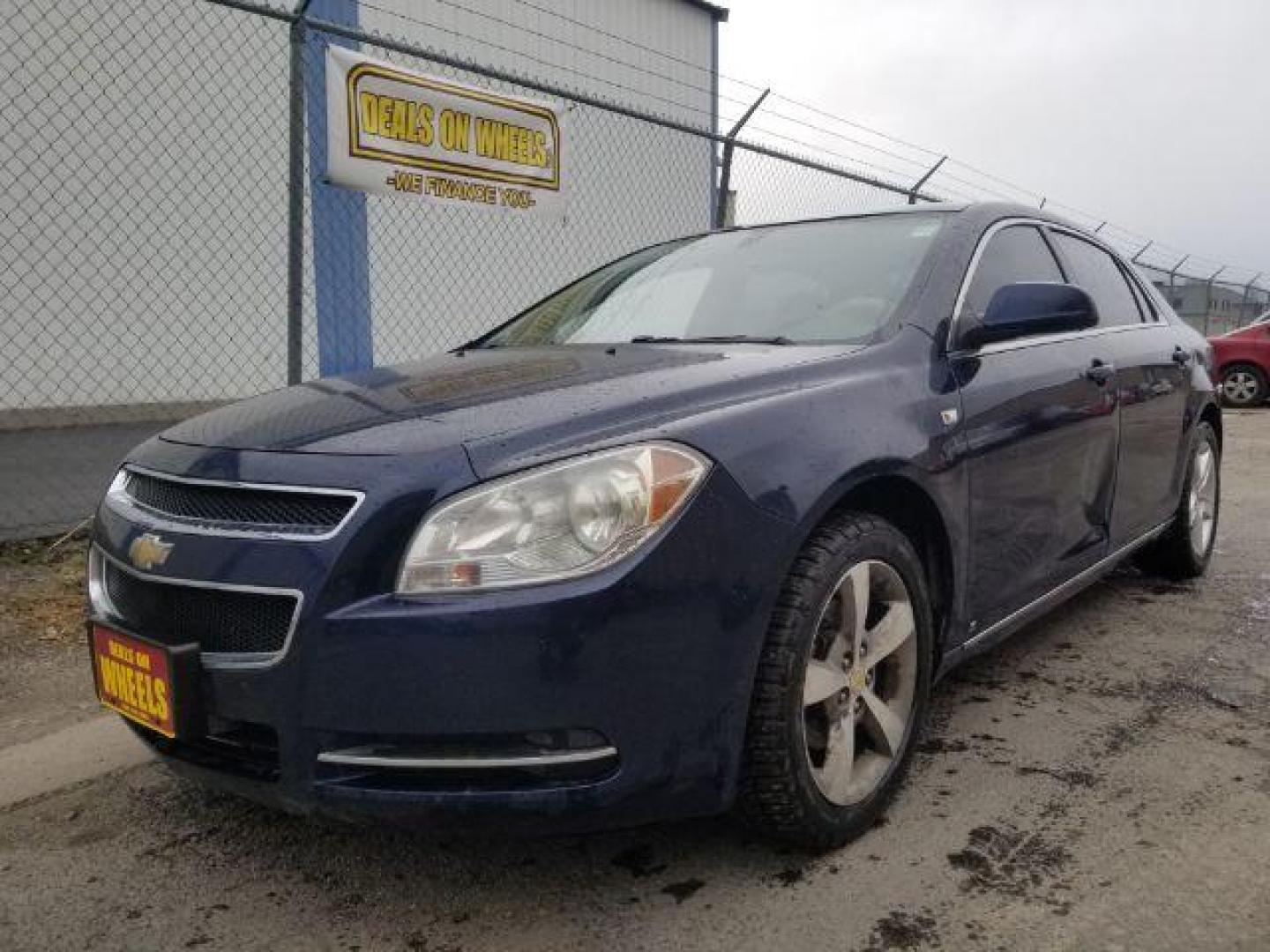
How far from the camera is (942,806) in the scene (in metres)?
2.34

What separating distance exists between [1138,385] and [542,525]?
2.62 metres

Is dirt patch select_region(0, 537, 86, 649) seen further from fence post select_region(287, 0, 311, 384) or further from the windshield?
the windshield

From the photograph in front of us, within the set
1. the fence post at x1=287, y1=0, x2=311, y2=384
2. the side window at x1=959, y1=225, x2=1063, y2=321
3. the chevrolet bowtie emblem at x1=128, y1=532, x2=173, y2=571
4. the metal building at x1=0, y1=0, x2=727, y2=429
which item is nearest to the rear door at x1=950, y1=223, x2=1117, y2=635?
the side window at x1=959, y1=225, x2=1063, y2=321

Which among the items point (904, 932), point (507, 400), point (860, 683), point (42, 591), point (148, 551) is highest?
point (507, 400)

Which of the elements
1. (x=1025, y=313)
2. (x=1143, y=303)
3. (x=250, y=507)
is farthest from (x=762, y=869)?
(x=1143, y=303)

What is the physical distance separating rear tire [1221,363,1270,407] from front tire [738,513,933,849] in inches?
535

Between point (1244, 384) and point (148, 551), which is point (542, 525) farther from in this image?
point (1244, 384)

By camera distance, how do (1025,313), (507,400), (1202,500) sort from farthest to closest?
(1202,500) → (1025,313) → (507,400)

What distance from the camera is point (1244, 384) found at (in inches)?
539

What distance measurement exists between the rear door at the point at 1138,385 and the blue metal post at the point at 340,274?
20.9ft

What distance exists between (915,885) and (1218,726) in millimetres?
1325

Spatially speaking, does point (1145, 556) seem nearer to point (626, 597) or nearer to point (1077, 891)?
point (1077, 891)

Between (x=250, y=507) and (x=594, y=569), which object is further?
(x=250, y=507)

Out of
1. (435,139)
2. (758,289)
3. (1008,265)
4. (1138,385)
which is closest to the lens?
(758,289)
